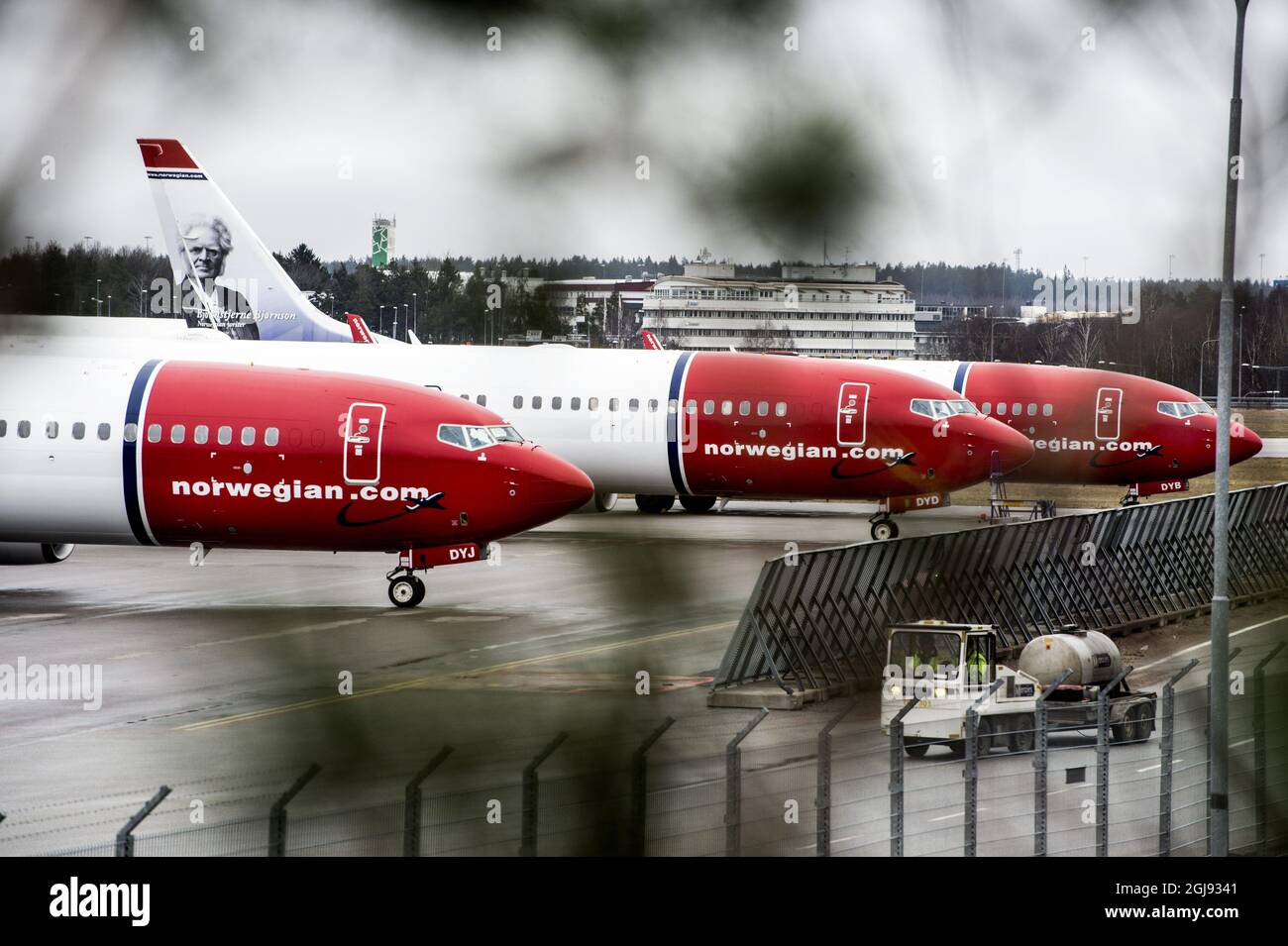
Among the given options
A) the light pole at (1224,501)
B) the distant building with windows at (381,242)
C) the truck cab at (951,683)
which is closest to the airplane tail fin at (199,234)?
the distant building with windows at (381,242)

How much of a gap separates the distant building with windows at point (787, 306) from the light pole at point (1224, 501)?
0.79 metres

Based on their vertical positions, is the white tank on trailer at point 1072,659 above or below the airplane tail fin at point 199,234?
below

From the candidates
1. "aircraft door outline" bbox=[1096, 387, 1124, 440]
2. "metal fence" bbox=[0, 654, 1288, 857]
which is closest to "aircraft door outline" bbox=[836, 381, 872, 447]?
"metal fence" bbox=[0, 654, 1288, 857]

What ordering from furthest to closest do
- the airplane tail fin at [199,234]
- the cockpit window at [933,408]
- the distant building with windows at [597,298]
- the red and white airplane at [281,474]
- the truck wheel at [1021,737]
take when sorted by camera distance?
the cockpit window at [933,408] < the red and white airplane at [281,474] < the truck wheel at [1021,737] < the airplane tail fin at [199,234] < the distant building with windows at [597,298]

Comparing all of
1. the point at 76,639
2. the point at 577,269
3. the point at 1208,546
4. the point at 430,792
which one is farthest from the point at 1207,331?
the point at 1208,546

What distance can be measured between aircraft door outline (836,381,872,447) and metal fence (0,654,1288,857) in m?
22.7

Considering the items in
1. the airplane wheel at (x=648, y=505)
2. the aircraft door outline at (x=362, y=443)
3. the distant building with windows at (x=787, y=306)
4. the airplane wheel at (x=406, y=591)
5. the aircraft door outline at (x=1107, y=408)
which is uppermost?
the distant building with windows at (x=787, y=306)

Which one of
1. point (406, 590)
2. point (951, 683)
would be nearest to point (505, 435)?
point (406, 590)

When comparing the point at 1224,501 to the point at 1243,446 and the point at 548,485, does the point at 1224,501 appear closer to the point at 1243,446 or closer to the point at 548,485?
the point at 548,485

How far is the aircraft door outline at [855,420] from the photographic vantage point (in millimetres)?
43125

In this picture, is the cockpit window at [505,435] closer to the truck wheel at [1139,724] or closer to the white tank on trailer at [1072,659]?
the white tank on trailer at [1072,659]

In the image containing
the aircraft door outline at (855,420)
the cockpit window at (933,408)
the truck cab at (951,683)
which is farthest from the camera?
the cockpit window at (933,408)

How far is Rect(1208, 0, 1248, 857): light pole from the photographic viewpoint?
130 inches

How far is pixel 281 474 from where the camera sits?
105ft
